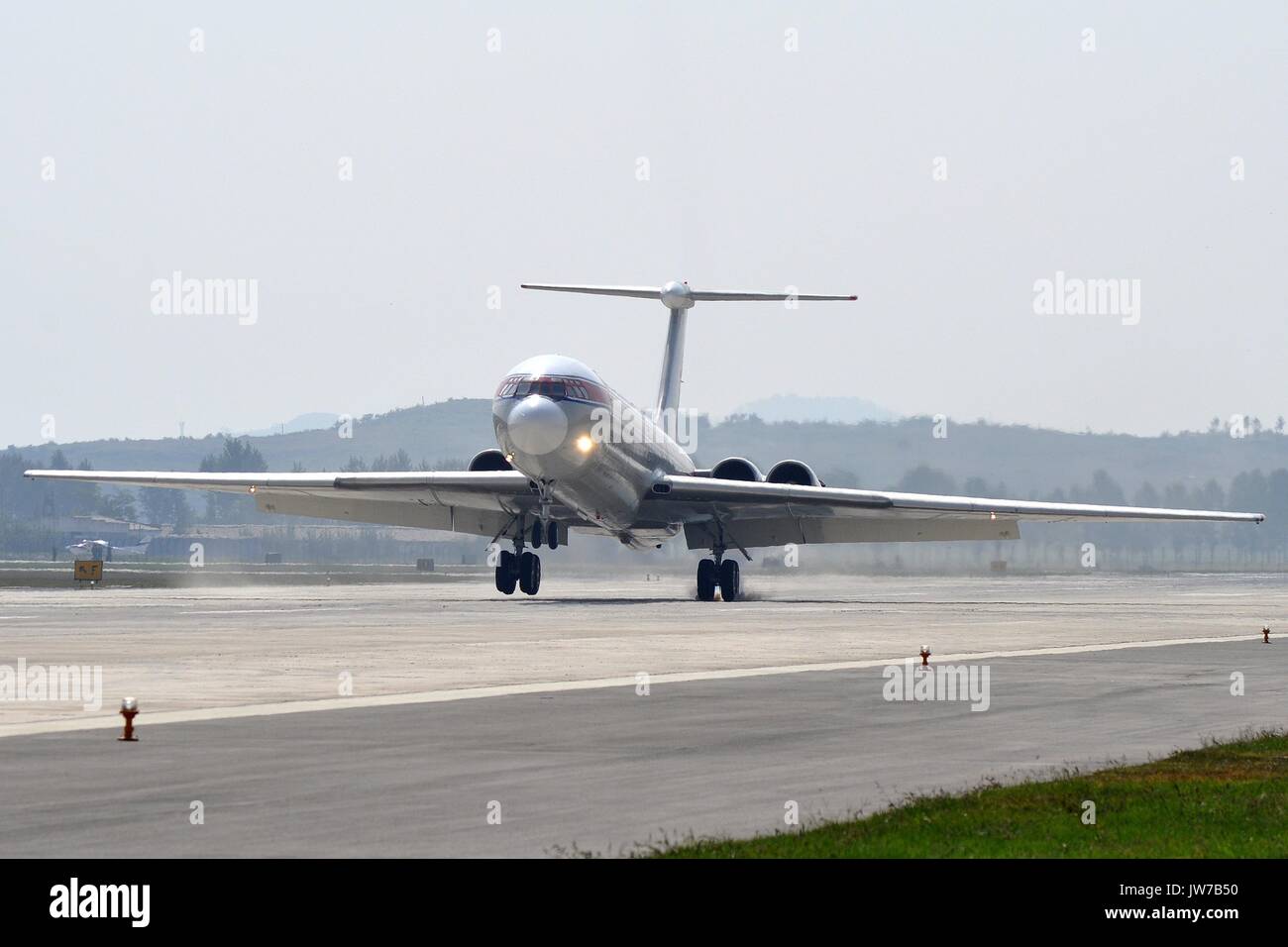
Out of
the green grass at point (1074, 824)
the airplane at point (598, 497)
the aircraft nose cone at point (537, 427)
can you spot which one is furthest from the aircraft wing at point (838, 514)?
the green grass at point (1074, 824)

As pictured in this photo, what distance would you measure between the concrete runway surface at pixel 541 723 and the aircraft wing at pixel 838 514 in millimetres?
12437

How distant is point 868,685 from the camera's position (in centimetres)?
2341

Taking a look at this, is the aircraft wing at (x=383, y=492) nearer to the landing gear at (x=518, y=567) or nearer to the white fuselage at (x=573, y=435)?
the landing gear at (x=518, y=567)

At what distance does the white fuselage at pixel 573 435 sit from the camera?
47.0 m

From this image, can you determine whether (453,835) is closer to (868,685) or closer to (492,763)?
(492,763)

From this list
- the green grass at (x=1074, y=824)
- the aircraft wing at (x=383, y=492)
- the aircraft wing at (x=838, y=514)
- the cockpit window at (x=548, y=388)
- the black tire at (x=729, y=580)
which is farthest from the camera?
the black tire at (x=729, y=580)

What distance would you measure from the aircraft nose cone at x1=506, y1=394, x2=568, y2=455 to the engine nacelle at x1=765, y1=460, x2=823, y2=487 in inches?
406

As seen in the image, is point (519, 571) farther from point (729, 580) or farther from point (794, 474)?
point (794, 474)

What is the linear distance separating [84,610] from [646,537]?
1997 cm

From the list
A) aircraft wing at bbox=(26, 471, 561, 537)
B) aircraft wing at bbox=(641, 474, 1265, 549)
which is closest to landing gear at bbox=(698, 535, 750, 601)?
aircraft wing at bbox=(641, 474, 1265, 549)

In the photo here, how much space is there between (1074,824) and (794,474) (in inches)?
1710

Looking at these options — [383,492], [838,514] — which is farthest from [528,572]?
[838,514]

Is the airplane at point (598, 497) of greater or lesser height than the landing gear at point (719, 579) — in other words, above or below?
above
